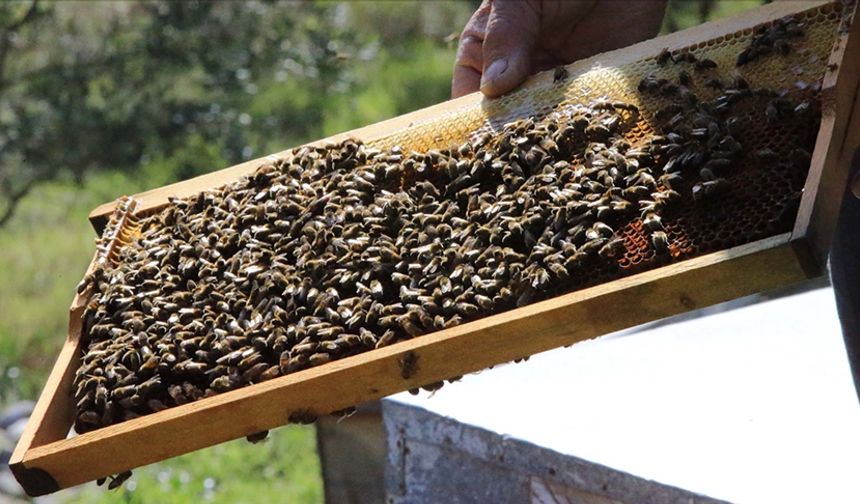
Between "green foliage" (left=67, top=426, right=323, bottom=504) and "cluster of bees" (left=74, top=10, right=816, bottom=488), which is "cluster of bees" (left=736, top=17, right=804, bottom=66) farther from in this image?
"green foliage" (left=67, top=426, right=323, bottom=504)

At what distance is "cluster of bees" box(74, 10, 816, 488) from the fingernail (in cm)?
39

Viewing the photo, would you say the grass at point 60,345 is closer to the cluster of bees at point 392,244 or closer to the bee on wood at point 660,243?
the cluster of bees at point 392,244

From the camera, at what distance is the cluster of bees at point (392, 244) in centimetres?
284

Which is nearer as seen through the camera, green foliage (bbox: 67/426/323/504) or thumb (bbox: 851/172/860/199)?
thumb (bbox: 851/172/860/199)

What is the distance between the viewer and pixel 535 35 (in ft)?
14.2

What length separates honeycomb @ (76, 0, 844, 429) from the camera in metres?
2.68

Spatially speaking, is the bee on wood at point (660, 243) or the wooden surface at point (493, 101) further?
the wooden surface at point (493, 101)

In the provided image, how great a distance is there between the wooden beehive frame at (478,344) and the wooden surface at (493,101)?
132mm

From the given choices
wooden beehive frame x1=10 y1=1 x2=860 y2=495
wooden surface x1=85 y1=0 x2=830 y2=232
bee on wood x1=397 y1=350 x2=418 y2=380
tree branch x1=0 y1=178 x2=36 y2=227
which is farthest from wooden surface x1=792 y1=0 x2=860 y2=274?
tree branch x1=0 y1=178 x2=36 y2=227

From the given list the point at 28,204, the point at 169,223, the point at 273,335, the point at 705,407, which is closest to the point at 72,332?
the point at 169,223

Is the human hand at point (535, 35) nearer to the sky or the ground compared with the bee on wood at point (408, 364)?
nearer to the sky

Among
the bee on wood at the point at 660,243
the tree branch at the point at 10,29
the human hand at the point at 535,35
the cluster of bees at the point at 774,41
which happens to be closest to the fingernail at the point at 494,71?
the human hand at the point at 535,35

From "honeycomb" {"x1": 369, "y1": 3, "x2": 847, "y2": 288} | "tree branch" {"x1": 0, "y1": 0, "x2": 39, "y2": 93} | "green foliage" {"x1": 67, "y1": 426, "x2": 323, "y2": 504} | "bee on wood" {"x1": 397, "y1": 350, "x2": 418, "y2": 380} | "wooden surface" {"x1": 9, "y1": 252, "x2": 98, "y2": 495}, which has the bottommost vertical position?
"wooden surface" {"x1": 9, "y1": 252, "x2": 98, "y2": 495}

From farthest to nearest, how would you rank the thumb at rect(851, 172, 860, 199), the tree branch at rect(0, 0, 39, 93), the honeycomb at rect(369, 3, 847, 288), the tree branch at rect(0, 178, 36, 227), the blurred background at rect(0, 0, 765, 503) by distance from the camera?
the blurred background at rect(0, 0, 765, 503)
the tree branch at rect(0, 178, 36, 227)
the tree branch at rect(0, 0, 39, 93)
the honeycomb at rect(369, 3, 847, 288)
the thumb at rect(851, 172, 860, 199)
